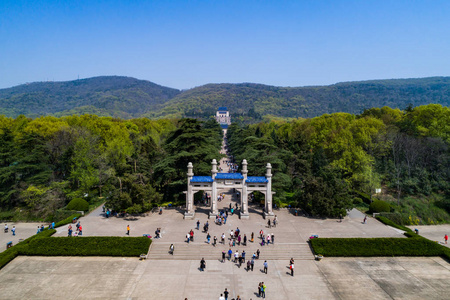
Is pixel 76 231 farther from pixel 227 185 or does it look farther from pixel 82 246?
pixel 227 185

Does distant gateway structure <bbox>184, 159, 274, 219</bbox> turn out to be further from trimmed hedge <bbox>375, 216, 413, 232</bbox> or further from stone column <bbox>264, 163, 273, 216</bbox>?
trimmed hedge <bbox>375, 216, 413, 232</bbox>

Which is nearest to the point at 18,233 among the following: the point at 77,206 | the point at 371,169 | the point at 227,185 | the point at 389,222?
the point at 77,206

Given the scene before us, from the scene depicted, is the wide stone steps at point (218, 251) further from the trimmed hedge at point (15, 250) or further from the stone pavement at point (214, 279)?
the trimmed hedge at point (15, 250)

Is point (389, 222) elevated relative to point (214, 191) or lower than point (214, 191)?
lower

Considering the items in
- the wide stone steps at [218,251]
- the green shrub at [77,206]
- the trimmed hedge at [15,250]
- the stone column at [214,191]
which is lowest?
the wide stone steps at [218,251]

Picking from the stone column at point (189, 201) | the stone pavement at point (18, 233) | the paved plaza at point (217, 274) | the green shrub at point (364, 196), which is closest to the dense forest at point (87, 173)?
the stone pavement at point (18, 233)

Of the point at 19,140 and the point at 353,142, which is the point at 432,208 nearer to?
the point at 353,142

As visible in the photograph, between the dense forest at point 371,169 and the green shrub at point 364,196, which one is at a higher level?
the dense forest at point 371,169
